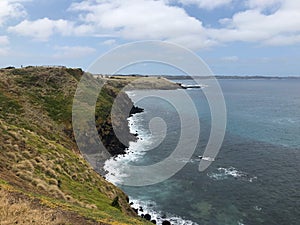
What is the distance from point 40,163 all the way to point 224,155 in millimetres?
57307

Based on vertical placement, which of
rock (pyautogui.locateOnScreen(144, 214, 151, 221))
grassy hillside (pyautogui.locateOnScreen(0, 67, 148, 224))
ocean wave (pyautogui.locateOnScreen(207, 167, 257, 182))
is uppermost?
grassy hillside (pyautogui.locateOnScreen(0, 67, 148, 224))

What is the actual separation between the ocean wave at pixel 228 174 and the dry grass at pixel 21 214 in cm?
5261

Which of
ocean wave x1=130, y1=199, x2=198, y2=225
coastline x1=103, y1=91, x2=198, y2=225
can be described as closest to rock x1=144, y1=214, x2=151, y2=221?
coastline x1=103, y1=91, x2=198, y2=225

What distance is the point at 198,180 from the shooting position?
215ft

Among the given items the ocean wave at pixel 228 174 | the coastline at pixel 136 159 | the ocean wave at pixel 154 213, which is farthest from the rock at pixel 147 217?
the ocean wave at pixel 228 174

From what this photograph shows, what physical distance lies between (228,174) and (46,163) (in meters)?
44.2

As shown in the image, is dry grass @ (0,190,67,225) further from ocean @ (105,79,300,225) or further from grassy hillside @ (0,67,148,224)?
ocean @ (105,79,300,225)

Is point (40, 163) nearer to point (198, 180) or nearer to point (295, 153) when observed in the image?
point (198, 180)

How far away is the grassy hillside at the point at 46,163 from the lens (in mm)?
19953

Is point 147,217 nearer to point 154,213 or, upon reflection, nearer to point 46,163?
point 154,213

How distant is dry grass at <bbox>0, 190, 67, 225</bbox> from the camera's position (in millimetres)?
16375

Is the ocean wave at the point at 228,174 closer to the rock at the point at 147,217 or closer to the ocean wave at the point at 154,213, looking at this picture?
the ocean wave at the point at 154,213

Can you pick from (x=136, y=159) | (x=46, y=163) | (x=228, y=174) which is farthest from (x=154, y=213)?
(x=136, y=159)

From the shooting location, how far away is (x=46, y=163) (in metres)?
38.8
